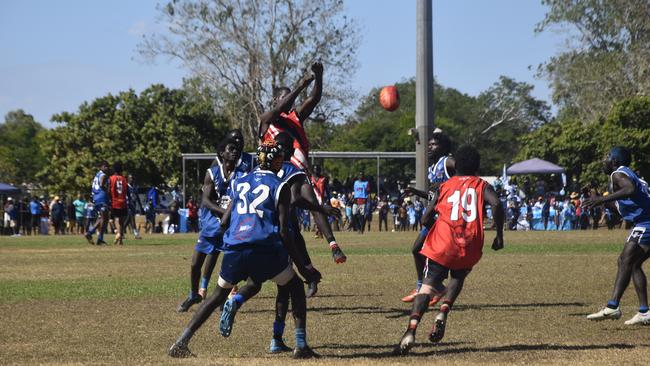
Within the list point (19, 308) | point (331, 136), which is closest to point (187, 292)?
point (19, 308)

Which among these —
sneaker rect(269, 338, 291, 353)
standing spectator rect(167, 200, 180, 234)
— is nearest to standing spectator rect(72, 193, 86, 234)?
standing spectator rect(167, 200, 180, 234)

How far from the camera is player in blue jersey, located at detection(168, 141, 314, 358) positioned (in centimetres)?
A: 845

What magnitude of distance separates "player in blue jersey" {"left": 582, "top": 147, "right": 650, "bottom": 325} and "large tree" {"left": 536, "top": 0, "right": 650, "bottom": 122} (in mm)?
50248

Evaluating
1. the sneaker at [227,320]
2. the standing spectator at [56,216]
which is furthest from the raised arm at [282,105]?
the standing spectator at [56,216]

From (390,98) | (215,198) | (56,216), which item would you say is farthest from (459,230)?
(56,216)

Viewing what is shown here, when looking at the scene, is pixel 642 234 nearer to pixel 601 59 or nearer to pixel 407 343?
pixel 407 343

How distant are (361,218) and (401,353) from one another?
32.7 meters

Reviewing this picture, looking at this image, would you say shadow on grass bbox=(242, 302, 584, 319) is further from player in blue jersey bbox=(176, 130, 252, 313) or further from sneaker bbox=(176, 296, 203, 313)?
player in blue jersey bbox=(176, 130, 252, 313)

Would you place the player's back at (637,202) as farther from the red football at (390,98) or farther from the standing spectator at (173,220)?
the standing spectator at (173,220)

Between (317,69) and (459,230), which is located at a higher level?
(317,69)

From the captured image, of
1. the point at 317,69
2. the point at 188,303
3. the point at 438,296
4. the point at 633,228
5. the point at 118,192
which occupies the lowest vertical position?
the point at 188,303

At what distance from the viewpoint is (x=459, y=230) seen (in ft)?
30.4

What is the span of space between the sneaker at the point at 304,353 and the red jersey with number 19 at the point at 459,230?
4.41 feet

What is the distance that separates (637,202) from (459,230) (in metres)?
2.96
